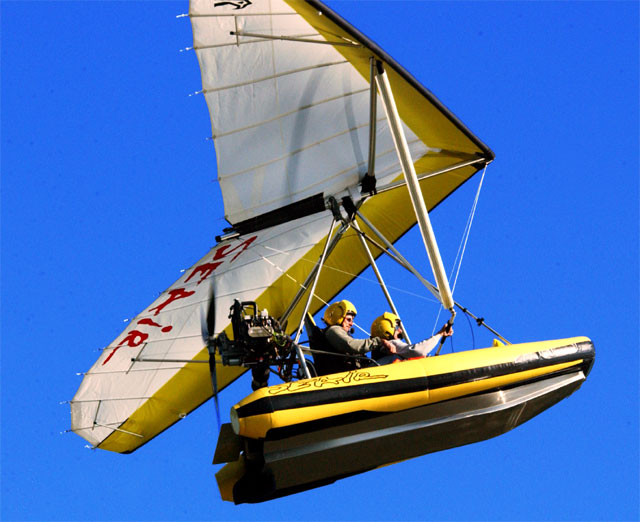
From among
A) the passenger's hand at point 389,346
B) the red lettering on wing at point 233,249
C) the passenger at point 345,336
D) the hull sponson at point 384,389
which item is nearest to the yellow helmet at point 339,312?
the passenger at point 345,336

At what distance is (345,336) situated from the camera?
1833 cm

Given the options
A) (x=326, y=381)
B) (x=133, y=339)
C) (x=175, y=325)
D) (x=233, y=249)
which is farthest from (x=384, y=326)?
(x=133, y=339)

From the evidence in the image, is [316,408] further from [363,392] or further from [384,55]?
[384,55]

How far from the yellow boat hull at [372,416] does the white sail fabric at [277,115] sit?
4578 millimetres

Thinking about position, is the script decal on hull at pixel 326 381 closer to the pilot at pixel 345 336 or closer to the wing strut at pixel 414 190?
the pilot at pixel 345 336

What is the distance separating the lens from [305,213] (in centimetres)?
2033

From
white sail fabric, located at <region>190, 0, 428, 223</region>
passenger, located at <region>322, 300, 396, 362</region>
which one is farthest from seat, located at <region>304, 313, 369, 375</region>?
white sail fabric, located at <region>190, 0, 428, 223</region>

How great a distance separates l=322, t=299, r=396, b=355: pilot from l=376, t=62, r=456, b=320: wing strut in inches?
43.2

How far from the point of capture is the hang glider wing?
2073 centimetres

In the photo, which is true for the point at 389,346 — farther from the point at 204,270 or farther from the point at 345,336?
the point at 204,270

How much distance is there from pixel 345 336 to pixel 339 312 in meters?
0.53

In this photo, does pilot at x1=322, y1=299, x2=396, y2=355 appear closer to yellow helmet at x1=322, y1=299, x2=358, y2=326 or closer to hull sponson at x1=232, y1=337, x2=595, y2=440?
yellow helmet at x1=322, y1=299, x2=358, y2=326

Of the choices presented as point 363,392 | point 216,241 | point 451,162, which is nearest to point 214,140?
point 216,241

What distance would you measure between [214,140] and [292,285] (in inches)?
113
